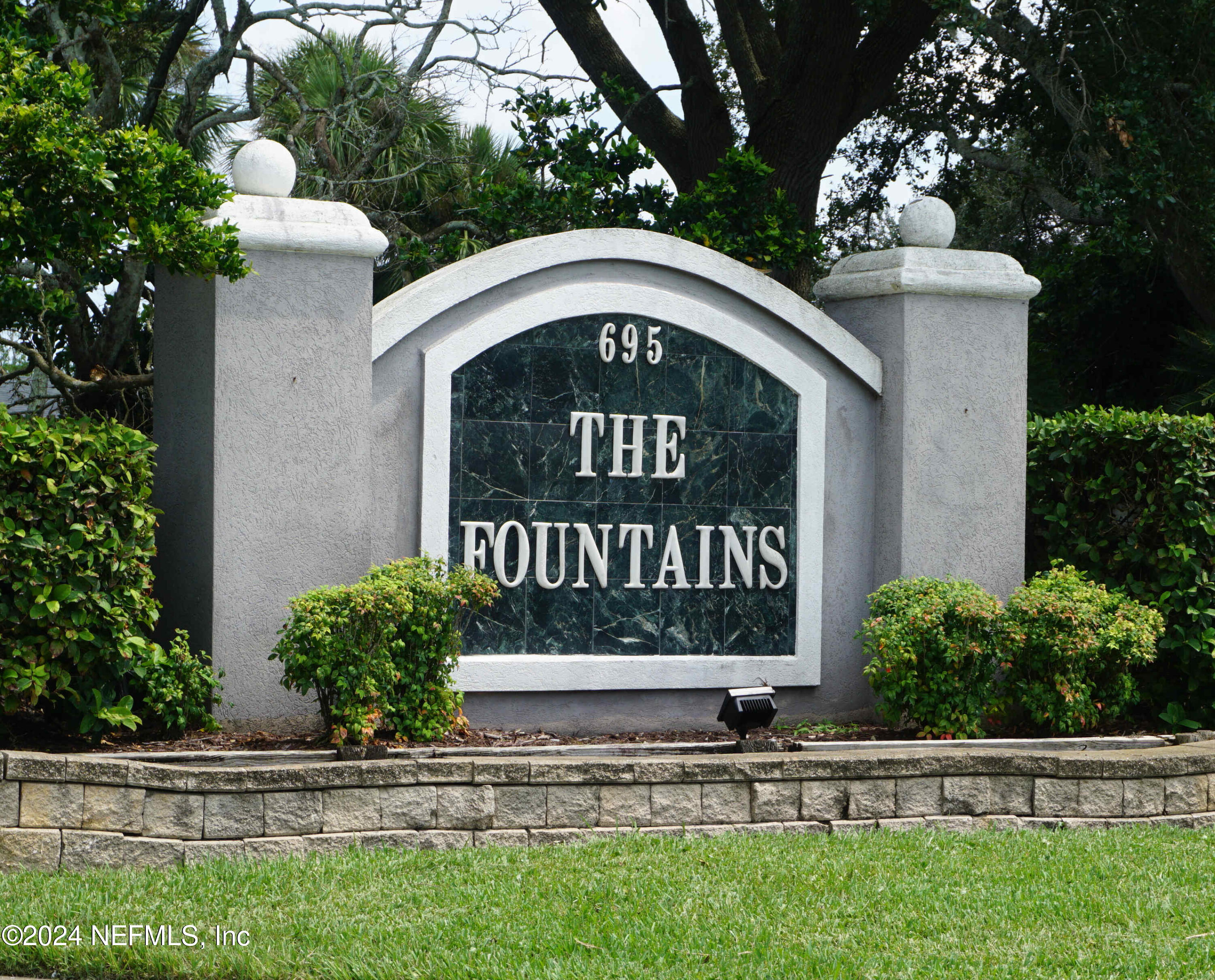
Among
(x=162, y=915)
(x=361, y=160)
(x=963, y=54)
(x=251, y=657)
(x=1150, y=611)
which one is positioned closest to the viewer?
(x=162, y=915)

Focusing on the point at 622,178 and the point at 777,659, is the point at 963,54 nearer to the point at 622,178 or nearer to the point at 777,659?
the point at 622,178

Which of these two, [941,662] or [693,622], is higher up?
[693,622]

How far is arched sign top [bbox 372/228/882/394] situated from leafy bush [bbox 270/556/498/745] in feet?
4.63

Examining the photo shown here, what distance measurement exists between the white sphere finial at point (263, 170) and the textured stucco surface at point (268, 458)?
0.42 m

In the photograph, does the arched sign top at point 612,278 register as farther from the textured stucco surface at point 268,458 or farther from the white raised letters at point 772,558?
the white raised letters at point 772,558

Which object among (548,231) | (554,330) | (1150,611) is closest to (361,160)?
(548,231)

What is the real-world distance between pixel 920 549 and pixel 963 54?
9.59 m

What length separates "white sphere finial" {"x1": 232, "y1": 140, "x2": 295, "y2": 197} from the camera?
23.4 ft

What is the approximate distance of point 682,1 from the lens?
14828 mm

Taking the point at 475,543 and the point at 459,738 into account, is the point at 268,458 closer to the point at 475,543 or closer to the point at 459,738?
the point at 475,543

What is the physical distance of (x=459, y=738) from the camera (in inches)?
278

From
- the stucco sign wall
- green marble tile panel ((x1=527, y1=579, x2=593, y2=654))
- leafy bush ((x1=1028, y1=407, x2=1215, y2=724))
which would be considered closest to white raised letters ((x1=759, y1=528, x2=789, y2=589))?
A: the stucco sign wall

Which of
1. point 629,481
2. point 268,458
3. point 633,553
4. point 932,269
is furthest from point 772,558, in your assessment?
point 268,458

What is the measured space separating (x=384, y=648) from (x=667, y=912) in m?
2.20
